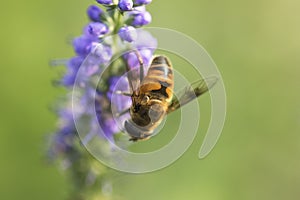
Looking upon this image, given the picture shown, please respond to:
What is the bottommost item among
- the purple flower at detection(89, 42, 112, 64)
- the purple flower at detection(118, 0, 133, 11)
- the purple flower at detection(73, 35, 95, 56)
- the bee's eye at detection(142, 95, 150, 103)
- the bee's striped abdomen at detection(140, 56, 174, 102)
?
the bee's eye at detection(142, 95, 150, 103)

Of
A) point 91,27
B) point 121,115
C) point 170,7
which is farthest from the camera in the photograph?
point 170,7

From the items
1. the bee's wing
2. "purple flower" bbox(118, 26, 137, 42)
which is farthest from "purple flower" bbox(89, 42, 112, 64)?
the bee's wing

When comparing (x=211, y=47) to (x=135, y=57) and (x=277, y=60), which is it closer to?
(x=277, y=60)

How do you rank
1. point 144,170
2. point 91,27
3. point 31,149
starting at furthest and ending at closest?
point 31,149, point 144,170, point 91,27

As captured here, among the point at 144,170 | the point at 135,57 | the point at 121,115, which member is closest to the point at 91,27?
the point at 135,57

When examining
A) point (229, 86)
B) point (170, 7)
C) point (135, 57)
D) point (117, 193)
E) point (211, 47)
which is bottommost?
point (117, 193)

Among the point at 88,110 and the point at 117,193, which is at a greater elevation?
the point at 88,110

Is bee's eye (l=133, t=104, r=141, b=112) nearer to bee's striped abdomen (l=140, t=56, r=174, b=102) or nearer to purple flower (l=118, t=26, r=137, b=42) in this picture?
bee's striped abdomen (l=140, t=56, r=174, b=102)
